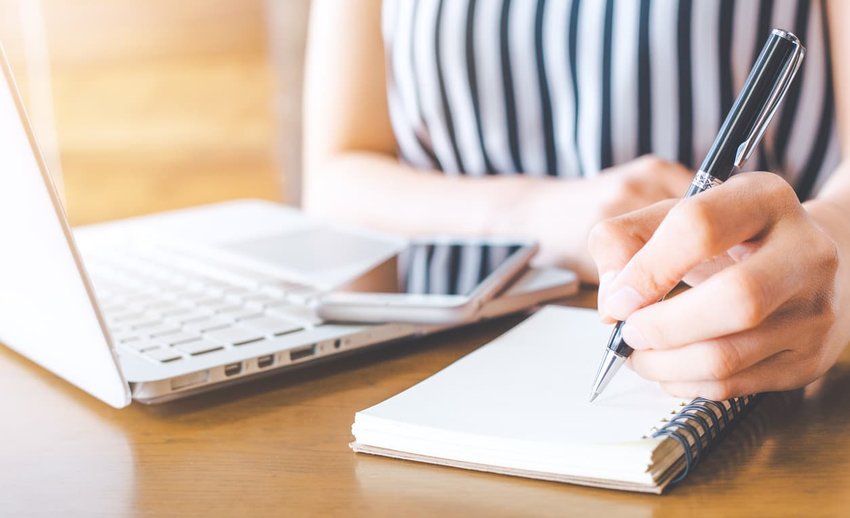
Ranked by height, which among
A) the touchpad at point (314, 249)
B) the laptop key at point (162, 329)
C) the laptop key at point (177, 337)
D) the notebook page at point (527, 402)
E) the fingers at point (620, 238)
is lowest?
the touchpad at point (314, 249)

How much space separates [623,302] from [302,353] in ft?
0.65

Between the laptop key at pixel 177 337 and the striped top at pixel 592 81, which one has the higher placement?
the striped top at pixel 592 81

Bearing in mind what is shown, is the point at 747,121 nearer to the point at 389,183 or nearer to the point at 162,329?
the point at 162,329

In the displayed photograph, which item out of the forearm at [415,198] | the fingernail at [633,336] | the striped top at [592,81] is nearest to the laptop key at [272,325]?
the fingernail at [633,336]

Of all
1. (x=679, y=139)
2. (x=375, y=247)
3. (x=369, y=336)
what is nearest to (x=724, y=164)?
(x=369, y=336)

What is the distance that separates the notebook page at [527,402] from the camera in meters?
0.41

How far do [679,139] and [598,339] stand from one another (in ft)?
1.45

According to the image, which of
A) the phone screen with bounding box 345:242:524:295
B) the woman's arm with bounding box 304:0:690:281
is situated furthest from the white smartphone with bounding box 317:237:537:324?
the woman's arm with bounding box 304:0:690:281

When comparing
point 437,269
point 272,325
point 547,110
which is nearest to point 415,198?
point 547,110

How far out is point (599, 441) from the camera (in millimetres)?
391

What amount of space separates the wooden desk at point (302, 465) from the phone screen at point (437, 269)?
8 centimetres

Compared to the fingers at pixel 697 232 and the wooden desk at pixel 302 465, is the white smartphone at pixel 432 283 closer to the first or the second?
the wooden desk at pixel 302 465

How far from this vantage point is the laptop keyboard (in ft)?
1.78

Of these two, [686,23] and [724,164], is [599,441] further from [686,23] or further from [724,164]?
[686,23]
